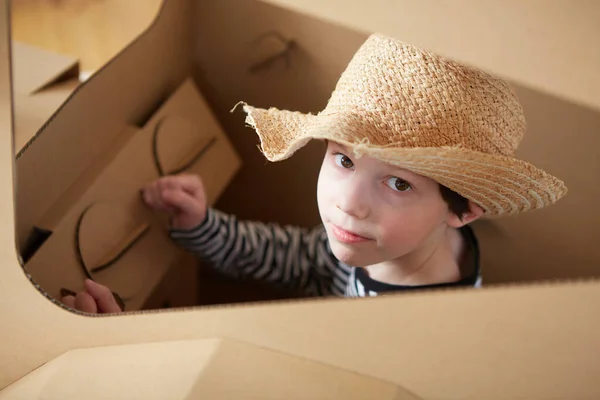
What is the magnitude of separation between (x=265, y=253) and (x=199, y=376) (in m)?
0.27

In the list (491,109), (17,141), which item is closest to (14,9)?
(17,141)

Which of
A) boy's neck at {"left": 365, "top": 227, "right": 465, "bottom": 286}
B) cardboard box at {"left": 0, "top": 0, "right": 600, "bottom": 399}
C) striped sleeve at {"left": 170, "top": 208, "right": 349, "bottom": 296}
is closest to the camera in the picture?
cardboard box at {"left": 0, "top": 0, "right": 600, "bottom": 399}

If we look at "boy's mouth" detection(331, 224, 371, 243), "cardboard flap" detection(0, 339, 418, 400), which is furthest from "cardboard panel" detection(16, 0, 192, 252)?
"boy's mouth" detection(331, 224, 371, 243)

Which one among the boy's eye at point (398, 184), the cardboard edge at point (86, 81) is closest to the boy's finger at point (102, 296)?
the cardboard edge at point (86, 81)

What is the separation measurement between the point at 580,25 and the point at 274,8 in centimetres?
21

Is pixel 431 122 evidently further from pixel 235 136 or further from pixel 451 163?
pixel 235 136

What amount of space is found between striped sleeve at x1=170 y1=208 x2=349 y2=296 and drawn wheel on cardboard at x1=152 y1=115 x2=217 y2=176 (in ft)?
0.20

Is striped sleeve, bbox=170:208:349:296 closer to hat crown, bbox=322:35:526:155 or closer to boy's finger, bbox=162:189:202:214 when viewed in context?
boy's finger, bbox=162:189:202:214

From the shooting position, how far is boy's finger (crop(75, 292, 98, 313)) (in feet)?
1.45

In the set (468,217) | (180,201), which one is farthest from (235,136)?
(468,217)

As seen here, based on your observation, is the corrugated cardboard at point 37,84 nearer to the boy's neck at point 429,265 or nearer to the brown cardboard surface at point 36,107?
the brown cardboard surface at point 36,107

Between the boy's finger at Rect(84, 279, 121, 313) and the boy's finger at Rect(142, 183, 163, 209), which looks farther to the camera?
the boy's finger at Rect(142, 183, 163, 209)

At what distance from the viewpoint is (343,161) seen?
1.43 feet

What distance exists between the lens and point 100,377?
407 millimetres
